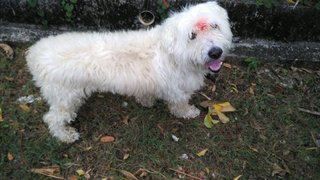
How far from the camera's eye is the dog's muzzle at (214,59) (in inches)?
116

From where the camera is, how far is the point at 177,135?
397 cm

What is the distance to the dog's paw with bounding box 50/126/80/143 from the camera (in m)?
3.71

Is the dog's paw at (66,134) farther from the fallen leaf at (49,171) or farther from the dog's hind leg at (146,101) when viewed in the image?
the dog's hind leg at (146,101)

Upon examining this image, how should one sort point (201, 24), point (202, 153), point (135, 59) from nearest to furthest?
point (201, 24)
point (135, 59)
point (202, 153)

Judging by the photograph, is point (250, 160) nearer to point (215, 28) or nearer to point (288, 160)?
point (288, 160)

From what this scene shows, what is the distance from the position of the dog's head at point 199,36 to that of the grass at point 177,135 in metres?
1.14

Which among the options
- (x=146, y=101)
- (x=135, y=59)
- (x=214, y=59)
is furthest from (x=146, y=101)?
(x=214, y=59)

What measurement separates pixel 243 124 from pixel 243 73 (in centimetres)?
73

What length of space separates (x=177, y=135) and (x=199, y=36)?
139 cm

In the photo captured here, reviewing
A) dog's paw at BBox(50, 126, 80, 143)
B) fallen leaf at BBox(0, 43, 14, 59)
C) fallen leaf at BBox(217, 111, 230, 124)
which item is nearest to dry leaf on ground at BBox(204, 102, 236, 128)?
fallen leaf at BBox(217, 111, 230, 124)

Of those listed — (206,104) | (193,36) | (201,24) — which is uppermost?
(201,24)

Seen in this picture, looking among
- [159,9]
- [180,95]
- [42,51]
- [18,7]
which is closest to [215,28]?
[180,95]

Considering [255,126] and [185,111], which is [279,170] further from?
[185,111]

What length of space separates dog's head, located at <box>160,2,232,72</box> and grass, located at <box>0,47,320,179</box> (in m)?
1.14
